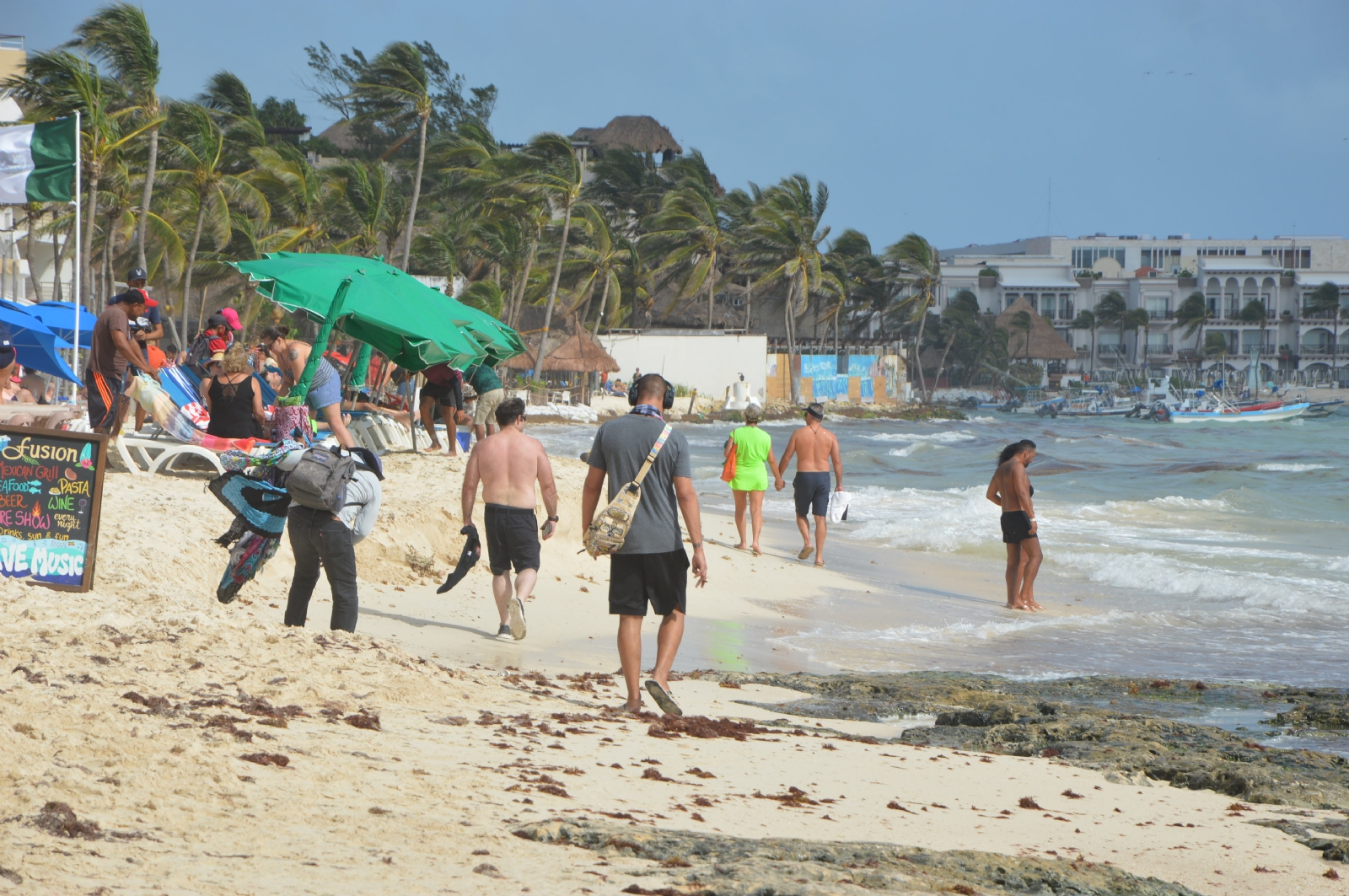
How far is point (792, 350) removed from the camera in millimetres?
54125

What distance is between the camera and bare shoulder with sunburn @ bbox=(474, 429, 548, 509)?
679cm

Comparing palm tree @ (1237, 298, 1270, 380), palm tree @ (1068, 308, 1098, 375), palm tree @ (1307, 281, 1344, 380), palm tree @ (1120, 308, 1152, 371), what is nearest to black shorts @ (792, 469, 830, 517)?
palm tree @ (1120, 308, 1152, 371)

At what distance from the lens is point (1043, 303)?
307ft

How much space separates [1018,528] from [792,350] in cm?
4458

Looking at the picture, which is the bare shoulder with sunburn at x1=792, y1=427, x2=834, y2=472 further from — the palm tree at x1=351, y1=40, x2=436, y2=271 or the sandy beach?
the palm tree at x1=351, y1=40, x2=436, y2=271

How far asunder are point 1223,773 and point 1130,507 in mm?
14554

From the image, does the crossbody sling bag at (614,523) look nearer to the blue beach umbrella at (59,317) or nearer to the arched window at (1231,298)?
the blue beach umbrella at (59,317)

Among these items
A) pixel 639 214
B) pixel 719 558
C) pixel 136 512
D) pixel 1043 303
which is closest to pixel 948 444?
pixel 639 214

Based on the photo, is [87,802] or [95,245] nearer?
[87,802]

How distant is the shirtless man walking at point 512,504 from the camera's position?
267 inches

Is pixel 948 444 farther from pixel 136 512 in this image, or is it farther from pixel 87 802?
pixel 87 802

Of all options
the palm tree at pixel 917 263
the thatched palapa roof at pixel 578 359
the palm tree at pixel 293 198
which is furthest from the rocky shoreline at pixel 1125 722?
the palm tree at pixel 917 263

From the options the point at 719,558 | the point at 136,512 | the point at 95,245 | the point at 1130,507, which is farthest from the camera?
the point at 95,245

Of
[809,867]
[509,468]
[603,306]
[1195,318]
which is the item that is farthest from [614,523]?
[1195,318]
